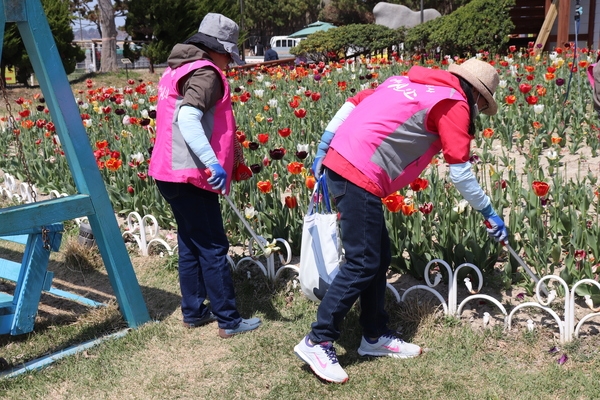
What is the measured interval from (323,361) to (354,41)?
14.6 metres

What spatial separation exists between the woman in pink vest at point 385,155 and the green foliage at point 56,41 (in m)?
18.5

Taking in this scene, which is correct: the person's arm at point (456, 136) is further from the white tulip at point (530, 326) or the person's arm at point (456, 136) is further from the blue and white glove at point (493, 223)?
the white tulip at point (530, 326)

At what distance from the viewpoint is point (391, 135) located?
2652 millimetres

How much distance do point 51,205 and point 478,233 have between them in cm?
205

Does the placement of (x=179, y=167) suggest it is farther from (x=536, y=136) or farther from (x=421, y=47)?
(x=421, y=47)

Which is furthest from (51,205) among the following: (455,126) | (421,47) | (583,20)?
(583,20)

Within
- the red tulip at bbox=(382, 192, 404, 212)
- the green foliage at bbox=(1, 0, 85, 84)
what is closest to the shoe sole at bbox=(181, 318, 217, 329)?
the red tulip at bbox=(382, 192, 404, 212)

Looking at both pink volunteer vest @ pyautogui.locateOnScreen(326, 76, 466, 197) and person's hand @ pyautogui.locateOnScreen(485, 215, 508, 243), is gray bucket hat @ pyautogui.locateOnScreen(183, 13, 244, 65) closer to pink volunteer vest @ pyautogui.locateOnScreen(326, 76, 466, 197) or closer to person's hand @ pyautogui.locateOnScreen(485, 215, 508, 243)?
pink volunteer vest @ pyautogui.locateOnScreen(326, 76, 466, 197)

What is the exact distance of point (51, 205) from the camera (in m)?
3.00

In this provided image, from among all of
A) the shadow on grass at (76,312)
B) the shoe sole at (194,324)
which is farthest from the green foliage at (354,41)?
the shoe sole at (194,324)

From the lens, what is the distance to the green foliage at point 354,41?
16531mm

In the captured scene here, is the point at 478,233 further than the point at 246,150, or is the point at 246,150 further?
the point at 246,150

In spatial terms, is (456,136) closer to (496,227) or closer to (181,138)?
(496,227)

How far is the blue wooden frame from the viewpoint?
2887 millimetres
